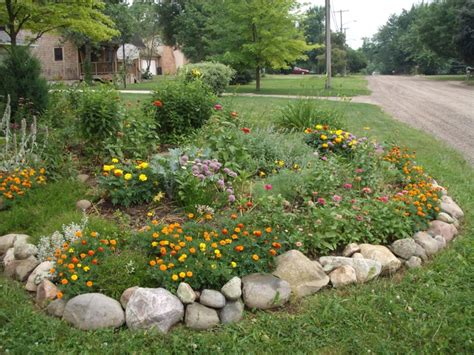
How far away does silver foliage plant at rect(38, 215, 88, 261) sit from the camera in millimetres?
3641

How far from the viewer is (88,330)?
9.71 feet

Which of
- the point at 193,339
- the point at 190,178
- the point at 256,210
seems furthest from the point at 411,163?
the point at 193,339

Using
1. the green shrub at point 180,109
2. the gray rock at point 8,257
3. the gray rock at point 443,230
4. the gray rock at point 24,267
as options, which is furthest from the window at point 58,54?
the gray rock at point 443,230

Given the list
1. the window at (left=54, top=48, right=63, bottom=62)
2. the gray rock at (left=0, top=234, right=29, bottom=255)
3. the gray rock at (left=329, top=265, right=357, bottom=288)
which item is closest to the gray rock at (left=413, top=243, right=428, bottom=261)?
the gray rock at (left=329, top=265, right=357, bottom=288)

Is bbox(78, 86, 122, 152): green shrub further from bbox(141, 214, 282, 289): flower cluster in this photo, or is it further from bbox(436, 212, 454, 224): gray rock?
bbox(436, 212, 454, 224): gray rock

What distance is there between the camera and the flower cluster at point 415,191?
4379 mm

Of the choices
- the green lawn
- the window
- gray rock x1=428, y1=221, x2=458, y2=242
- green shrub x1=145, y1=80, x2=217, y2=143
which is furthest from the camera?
the window

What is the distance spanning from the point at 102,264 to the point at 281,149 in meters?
2.86

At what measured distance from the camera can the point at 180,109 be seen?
21.3ft

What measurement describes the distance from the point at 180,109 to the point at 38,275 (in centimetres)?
357

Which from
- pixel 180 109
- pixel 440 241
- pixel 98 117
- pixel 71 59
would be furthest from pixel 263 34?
pixel 440 241

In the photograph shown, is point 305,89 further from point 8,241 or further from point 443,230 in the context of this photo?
point 8,241

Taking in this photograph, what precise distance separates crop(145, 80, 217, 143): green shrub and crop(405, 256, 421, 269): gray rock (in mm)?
3501

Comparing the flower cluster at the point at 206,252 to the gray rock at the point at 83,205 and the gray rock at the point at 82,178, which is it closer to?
the gray rock at the point at 83,205
